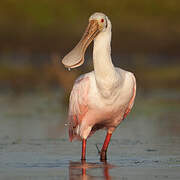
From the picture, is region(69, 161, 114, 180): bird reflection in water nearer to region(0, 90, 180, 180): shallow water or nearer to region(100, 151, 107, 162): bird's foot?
region(0, 90, 180, 180): shallow water

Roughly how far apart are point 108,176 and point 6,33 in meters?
26.5

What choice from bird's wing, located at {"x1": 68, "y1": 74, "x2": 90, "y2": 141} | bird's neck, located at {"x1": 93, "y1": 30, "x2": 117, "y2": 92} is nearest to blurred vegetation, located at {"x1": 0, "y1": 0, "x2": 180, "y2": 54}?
bird's wing, located at {"x1": 68, "y1": 74, "x2": 90, "y2": 141}

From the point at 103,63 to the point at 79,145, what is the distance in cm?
276

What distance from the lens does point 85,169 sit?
1101 centimetres

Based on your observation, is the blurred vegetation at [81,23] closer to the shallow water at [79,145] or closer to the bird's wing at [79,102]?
the shallow water at [79,145]

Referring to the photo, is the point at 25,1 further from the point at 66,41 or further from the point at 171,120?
the point at 171,120

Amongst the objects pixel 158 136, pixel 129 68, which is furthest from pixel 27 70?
pixel 158 136

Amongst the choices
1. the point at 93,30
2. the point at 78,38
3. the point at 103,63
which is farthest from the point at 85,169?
the point at 78,38

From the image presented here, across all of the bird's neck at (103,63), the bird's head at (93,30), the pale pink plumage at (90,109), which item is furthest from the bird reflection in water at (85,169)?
the bird's head at (93,30)

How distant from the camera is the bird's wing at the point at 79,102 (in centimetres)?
1208

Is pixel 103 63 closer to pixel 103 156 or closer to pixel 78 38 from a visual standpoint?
pixel 103 156

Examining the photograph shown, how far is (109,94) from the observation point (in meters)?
11.6

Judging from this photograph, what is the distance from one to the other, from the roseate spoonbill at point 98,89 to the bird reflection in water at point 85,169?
536 millimetres

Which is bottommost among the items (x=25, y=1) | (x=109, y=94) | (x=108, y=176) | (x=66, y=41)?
(x=108, y=176)
